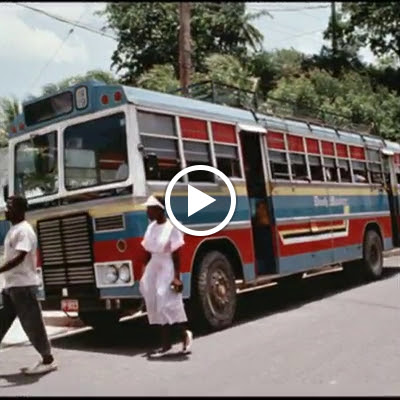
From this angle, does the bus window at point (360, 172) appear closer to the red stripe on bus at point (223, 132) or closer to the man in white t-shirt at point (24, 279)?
the red stripe on bus at point (223, 132)

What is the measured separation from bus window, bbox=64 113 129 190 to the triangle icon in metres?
0.92

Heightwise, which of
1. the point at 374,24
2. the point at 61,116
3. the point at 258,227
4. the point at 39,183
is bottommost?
the point at 258,227

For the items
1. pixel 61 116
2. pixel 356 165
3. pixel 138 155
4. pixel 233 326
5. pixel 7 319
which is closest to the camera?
pixel 7 319

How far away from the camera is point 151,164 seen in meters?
6.97

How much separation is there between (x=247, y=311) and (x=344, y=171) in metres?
3.59

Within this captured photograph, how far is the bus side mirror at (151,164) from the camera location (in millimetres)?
6973

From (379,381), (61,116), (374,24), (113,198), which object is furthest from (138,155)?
(374,24)

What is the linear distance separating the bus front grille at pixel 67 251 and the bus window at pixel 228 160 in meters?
2.02

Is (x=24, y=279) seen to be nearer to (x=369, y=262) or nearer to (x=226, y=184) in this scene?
(x=226, y=184)

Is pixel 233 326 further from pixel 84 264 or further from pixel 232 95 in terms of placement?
pixel 232 95

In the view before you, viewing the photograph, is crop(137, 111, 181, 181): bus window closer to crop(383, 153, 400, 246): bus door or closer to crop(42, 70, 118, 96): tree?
crop(42, 70, 118, 96): tree

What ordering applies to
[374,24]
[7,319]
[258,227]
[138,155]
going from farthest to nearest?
[374,24], [258,227], [138,155], [7,319]

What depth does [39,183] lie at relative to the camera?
799 centimetres

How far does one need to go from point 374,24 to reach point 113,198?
21969 millimetres
